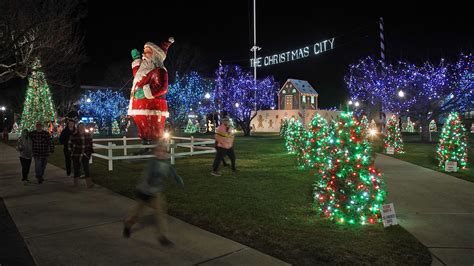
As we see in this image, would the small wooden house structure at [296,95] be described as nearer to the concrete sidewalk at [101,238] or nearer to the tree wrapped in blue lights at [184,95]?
the tree wrapped in blue lights at [184,95]

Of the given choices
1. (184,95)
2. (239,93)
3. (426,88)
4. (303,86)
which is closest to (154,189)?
(426,88)

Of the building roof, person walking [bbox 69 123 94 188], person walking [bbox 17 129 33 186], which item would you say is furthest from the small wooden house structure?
person walking [bbox 17 129 33 186]

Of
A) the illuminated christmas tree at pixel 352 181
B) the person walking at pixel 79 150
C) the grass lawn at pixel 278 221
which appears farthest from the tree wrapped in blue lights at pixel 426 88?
the person walking at pixel 79 150

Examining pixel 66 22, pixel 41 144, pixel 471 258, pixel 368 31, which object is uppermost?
pixel 368 31

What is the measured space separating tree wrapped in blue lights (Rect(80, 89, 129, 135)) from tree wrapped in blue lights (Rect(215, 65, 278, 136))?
1355 centimetres

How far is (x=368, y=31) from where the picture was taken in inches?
1029

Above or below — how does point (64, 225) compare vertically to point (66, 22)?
below

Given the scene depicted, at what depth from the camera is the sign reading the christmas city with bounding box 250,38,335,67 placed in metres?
22.6

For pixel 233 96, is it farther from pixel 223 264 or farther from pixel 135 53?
pixel 223 264

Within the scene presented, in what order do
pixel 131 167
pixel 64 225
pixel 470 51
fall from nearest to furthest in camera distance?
pixel 64 225 → pixel 131 167 → pixel 470 51

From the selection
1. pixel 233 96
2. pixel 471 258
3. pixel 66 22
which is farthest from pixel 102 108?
pixel 471 258

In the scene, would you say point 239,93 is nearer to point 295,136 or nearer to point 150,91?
point 295,136

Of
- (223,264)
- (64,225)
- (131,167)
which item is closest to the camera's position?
(223,264)

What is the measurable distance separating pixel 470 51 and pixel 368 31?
7153mm
